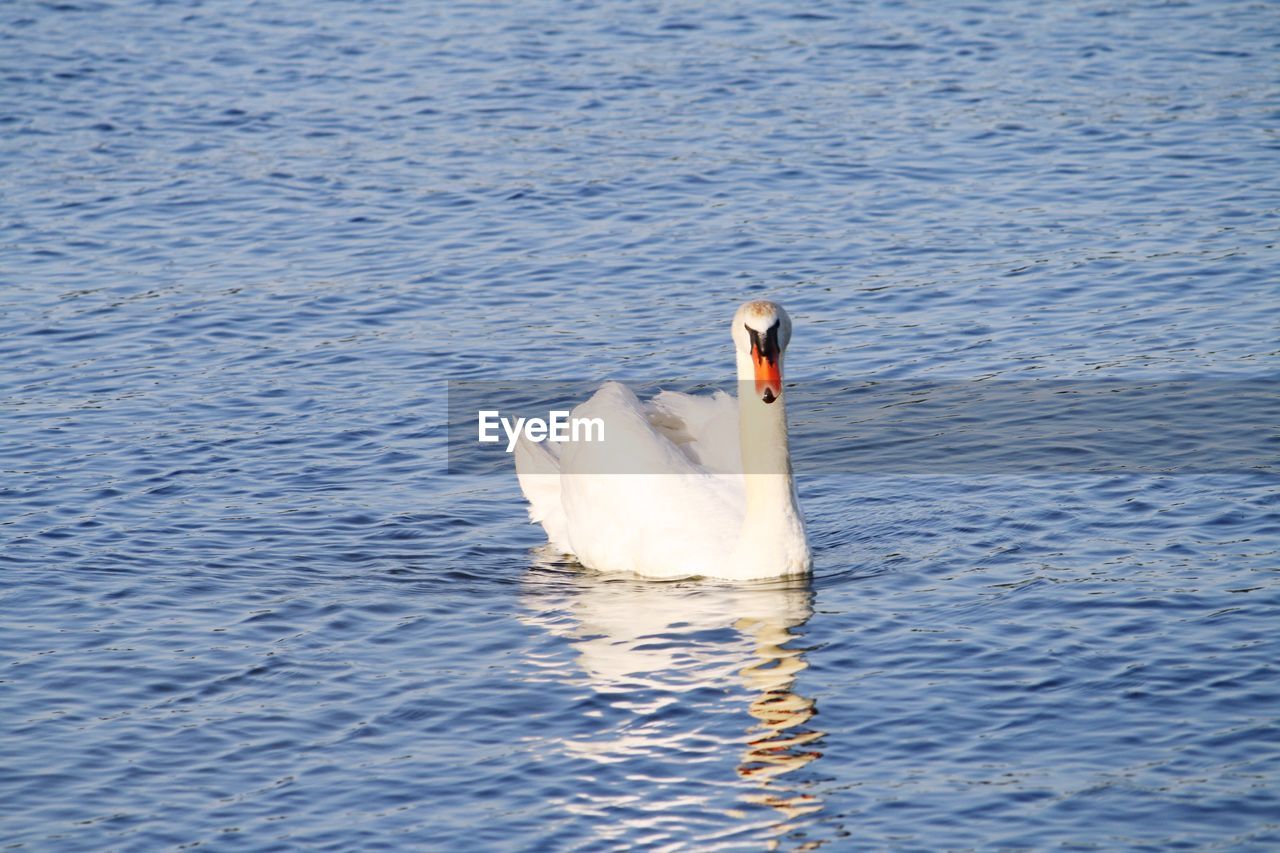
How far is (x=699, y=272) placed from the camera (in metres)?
21.0

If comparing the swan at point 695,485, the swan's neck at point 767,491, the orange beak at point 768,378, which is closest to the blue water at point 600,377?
the swan's neck at point 767,491

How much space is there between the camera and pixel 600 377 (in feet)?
60.1

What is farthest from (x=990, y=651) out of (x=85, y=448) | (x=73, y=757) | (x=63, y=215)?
(x=63, y=215)

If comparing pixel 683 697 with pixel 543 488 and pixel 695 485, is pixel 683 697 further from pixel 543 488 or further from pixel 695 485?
pixel 543 488

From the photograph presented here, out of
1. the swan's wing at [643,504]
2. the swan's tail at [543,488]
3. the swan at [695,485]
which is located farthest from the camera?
the swan's tail at [543,488]

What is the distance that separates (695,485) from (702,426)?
3.11ft

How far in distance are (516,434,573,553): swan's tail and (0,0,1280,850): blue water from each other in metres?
0.28

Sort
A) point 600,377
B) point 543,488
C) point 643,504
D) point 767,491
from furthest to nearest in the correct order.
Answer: point 600,377 → point 543,488 → point 643,504 → point 767,491

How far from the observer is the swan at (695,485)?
13.7 meters

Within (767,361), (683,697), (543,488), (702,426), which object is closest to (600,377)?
(543,488)

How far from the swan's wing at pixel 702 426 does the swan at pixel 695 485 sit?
0.01 m

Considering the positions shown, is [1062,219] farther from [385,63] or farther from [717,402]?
[385,63]

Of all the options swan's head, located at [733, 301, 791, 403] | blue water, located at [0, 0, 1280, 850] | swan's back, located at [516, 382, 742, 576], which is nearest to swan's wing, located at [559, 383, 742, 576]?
swan's back, located at [516, 382, 742, 576]

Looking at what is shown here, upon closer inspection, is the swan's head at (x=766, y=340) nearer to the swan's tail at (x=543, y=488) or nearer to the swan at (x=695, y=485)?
the swan at (x=695, y=485)
